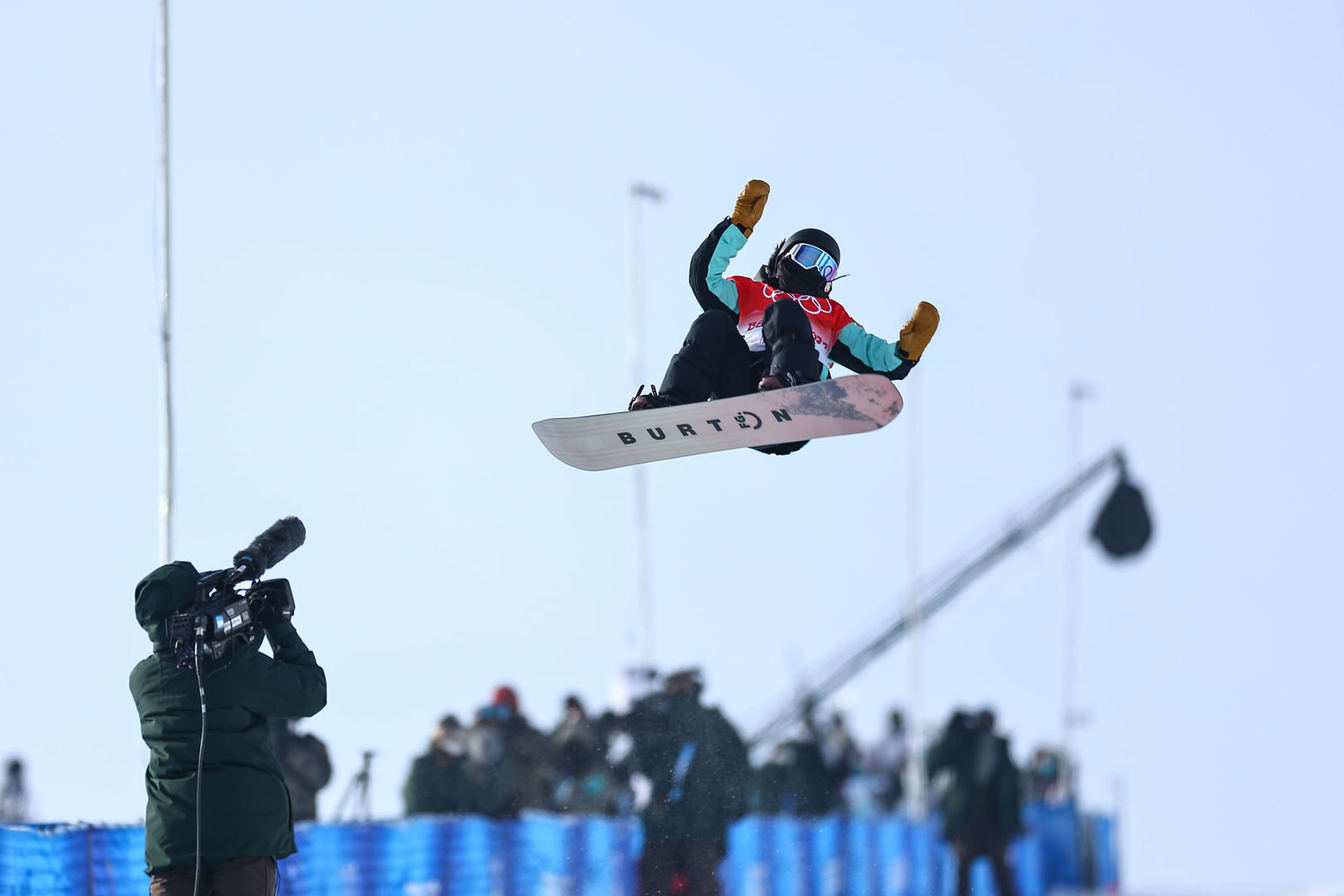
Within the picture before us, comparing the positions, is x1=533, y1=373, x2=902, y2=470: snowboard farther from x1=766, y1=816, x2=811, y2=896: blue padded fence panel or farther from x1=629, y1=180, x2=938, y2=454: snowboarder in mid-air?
x1=766, y1=816, x2=811, y2=896: blue padded fence panel

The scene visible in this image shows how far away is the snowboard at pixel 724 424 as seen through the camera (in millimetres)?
8680

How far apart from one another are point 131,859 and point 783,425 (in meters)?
3.38

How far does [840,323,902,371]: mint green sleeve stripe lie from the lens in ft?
29.8

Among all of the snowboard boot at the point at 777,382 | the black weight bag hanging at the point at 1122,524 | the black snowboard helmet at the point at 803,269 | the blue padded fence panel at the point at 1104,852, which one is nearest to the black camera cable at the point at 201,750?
the snowboard boot at the point at 777,382

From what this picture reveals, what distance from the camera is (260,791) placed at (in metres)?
6.70

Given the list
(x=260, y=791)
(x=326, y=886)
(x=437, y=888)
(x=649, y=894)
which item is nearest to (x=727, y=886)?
(x=649, y=894)

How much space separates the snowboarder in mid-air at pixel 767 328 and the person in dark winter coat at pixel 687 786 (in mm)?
1913

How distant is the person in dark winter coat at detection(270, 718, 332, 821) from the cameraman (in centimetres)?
283

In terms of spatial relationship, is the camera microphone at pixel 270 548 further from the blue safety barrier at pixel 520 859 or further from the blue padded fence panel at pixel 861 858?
the blue padded fence panel at pixel 861 858

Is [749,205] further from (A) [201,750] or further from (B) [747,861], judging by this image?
(B) [747,861]

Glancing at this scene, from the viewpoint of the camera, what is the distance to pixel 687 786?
10.4 metres

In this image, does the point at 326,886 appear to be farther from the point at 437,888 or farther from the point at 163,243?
the point at 163,243

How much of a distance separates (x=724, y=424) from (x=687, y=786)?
243cm

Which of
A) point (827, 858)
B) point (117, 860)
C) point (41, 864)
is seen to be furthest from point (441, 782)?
point (827, 858)
